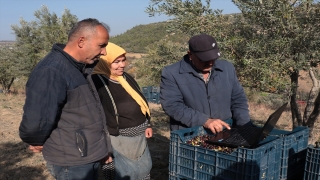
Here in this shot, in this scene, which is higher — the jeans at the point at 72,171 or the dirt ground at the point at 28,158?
the jeans at the point at 72,171

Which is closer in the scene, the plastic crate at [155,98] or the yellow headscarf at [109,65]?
the yellow headscarf at [109,65]

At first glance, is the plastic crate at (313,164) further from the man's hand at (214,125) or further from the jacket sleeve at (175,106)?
the jacket sleeve at (175,106)

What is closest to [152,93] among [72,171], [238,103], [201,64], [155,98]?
[155,98]

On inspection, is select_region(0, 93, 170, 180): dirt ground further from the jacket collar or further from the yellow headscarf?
the jacket collar

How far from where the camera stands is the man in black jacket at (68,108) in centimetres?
213

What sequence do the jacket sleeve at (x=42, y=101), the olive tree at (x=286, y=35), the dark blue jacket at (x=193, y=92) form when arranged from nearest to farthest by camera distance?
the jacket sleeve at (x=42, y=101) → the dark blue jacket at (x=193, y=92) → the olive tree at (x=286, y=35)

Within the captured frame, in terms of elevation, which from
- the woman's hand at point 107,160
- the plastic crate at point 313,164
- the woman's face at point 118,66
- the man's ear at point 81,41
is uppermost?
the man's ear at point 81,41

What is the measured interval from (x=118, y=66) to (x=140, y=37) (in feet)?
239

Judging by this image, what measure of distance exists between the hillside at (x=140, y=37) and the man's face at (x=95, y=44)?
60500 mm

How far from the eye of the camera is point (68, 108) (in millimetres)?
2295

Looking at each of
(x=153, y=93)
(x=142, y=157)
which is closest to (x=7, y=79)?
(x=153, y=93)

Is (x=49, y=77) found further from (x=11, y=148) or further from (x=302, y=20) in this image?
(x=11, y=148)

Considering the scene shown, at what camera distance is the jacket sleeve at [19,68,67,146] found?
2.11m

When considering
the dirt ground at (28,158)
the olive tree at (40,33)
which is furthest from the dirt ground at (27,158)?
the olive tree at (40,33)
